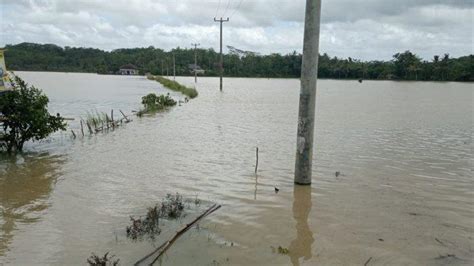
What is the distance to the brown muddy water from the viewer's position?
579 centimetres

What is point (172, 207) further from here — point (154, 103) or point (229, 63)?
point (229, 63)

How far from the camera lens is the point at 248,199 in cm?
827

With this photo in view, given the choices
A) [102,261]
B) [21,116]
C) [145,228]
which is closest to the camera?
[102,261]

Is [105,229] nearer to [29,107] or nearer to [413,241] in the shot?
[413,241]

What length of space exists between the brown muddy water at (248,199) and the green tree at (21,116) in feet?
2.06

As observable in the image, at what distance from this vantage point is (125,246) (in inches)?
233

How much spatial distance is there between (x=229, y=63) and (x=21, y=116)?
14456 centimetres

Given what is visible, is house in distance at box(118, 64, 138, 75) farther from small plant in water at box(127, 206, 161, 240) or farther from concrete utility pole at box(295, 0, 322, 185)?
small plant in water at box(127, 206, 161, 240)

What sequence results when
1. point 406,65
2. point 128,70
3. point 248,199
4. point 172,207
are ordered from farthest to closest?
point 128,70 → point 406,65 → point 248,199 → point 172,207

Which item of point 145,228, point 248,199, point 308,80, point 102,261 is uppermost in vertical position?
point 308,80

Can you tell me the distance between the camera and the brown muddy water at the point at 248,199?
5.79 m

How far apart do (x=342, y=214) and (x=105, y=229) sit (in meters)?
3.82

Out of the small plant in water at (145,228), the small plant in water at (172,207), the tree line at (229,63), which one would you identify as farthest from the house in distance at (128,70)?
the small plant in water at (145,228)

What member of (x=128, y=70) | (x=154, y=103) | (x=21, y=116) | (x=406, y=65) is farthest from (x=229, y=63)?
(x=21, y=116)
